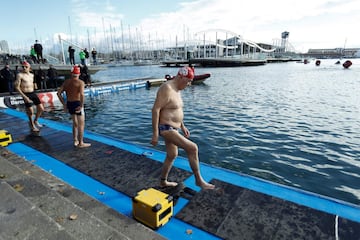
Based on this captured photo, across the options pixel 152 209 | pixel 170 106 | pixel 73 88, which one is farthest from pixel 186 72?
pixel 73 88

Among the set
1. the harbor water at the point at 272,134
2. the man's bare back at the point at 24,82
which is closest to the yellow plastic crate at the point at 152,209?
the harbor water at the point at 272,134

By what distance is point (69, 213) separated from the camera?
278 centimetres

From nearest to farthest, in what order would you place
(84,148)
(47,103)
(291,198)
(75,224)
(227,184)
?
(75,224), (291,198), (227,184), (84,148), (47,103)

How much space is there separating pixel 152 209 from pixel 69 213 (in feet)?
3.53

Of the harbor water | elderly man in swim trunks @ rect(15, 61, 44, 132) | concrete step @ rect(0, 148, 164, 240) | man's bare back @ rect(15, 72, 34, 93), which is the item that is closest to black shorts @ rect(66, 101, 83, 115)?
concrete step @ rect(0, 148, 164, 240)

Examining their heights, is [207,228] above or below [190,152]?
below

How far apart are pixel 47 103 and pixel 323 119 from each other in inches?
670

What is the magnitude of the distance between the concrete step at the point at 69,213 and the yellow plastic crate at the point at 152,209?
0.12 m

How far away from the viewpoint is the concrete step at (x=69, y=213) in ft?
7.94

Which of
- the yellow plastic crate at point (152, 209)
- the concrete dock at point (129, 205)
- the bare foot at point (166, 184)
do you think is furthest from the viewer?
the bare foot at point (166, 184)

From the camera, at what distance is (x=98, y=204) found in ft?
10.8

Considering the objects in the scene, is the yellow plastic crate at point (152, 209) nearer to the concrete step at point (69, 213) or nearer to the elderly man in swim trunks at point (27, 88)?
the concrete step at point (69, 213)

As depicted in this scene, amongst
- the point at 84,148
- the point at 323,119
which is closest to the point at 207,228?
the point at 84,148

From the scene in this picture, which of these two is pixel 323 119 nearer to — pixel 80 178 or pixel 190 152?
pixel 190 152
